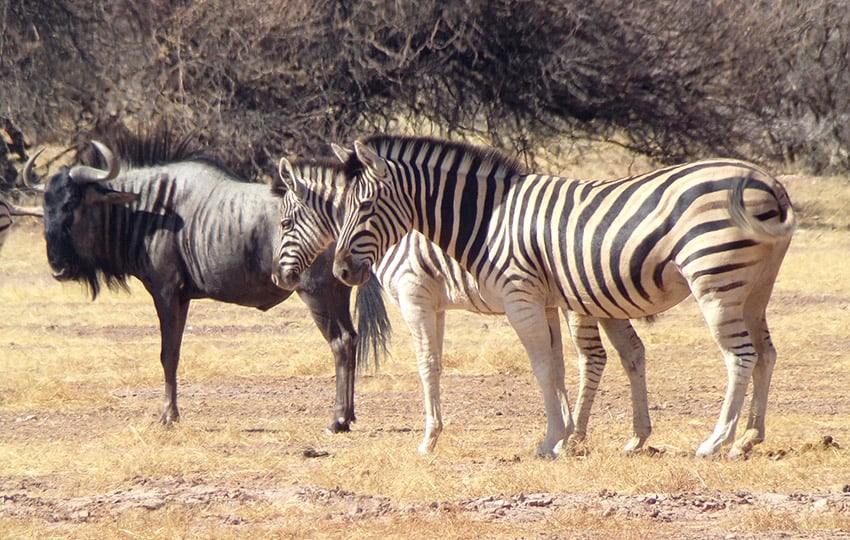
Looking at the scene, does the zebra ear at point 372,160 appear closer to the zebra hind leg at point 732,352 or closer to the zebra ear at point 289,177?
the zebra ear at point 289,177

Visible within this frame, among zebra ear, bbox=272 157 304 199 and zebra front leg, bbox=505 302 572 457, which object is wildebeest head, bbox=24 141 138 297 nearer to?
zebra ear, bbox=272 157 304 199

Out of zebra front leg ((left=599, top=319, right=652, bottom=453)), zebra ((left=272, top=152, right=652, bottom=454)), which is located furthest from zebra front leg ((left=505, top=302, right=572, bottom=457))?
zebra front leg ((left=599, top=319, right=652, bottom=453))

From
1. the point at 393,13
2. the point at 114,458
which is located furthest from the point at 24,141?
the point at 114,458

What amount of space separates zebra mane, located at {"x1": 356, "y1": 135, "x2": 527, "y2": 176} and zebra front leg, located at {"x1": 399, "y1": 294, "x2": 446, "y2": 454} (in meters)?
0.79

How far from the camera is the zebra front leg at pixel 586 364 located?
735cm

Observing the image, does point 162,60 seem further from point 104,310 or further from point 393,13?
point 104,310

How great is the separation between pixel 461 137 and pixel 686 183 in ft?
40.8

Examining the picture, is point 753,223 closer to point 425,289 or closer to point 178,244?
point 425,289

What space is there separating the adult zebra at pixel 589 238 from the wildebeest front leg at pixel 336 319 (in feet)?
4.75

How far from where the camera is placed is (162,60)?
18156mm

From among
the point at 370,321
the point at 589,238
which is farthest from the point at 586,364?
the point at 370,321

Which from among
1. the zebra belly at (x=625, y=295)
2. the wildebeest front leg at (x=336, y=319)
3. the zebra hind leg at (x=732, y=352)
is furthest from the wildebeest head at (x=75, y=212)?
the zebra hind leg at (x=732, y=352)

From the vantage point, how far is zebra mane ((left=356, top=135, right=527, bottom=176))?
23.7 ft

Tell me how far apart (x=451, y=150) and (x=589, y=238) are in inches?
40.7
